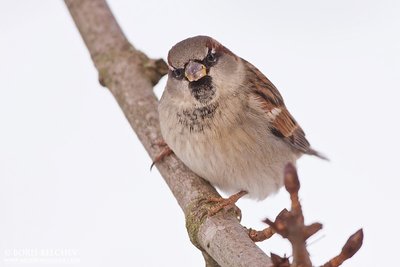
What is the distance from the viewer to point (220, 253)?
2.21m

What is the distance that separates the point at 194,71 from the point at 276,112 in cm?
63

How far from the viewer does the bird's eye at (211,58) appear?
278 centimetres

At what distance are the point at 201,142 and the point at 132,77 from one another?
0.71m

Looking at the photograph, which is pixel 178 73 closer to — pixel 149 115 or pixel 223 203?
pixel 149 115

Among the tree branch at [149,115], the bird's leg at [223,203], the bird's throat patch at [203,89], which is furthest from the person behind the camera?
the bird's throat patch at [203,89]

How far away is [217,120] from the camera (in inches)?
113

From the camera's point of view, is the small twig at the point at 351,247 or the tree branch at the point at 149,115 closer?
the small twig at the point at 351,247

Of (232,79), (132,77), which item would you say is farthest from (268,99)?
(132,77)

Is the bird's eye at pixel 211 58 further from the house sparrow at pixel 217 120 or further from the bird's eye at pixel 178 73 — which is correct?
the bird's eye at pixel 178 73

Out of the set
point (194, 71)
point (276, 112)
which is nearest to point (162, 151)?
point (194, 71)

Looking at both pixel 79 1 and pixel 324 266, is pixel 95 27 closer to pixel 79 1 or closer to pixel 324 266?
pixel 79 1

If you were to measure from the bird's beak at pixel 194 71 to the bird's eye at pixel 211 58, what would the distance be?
0.13 feet

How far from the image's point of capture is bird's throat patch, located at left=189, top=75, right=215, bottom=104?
2.84m

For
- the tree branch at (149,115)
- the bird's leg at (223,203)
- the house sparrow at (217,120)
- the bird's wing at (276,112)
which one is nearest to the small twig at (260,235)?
the tree branch at (149,115)
